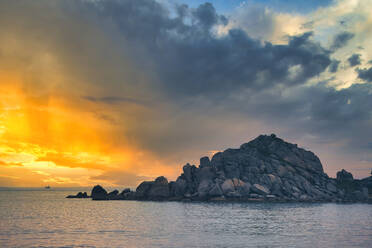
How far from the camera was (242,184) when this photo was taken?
162000 millimetres

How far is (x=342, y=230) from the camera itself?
204 feet

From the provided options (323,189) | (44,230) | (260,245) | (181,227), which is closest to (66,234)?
(44,230)

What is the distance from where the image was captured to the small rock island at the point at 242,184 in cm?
15912

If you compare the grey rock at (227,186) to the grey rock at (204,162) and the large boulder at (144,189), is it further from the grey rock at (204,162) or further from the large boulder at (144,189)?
the large boulder at (144,189)

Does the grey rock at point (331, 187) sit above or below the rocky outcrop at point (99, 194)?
above

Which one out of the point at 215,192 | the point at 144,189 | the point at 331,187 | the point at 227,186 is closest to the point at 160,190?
the point at 144,189

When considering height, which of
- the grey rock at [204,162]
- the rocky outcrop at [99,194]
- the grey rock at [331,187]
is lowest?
the rocky outcrop at [99,194]

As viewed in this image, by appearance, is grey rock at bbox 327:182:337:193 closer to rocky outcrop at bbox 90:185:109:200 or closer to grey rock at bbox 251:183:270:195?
grey rock at bbox 251:183:270:195

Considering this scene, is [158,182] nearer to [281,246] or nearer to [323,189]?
[323,189]

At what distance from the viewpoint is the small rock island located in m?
159

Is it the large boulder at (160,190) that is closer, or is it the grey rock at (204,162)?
the large boulder at (160,190)

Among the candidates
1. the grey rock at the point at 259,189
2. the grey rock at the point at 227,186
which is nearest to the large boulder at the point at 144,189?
the grey rock at the point at 227,186

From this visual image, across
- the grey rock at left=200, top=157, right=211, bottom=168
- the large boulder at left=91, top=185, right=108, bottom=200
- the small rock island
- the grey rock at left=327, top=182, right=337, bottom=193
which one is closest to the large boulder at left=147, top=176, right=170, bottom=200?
the small rock island

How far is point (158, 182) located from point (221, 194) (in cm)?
3415
